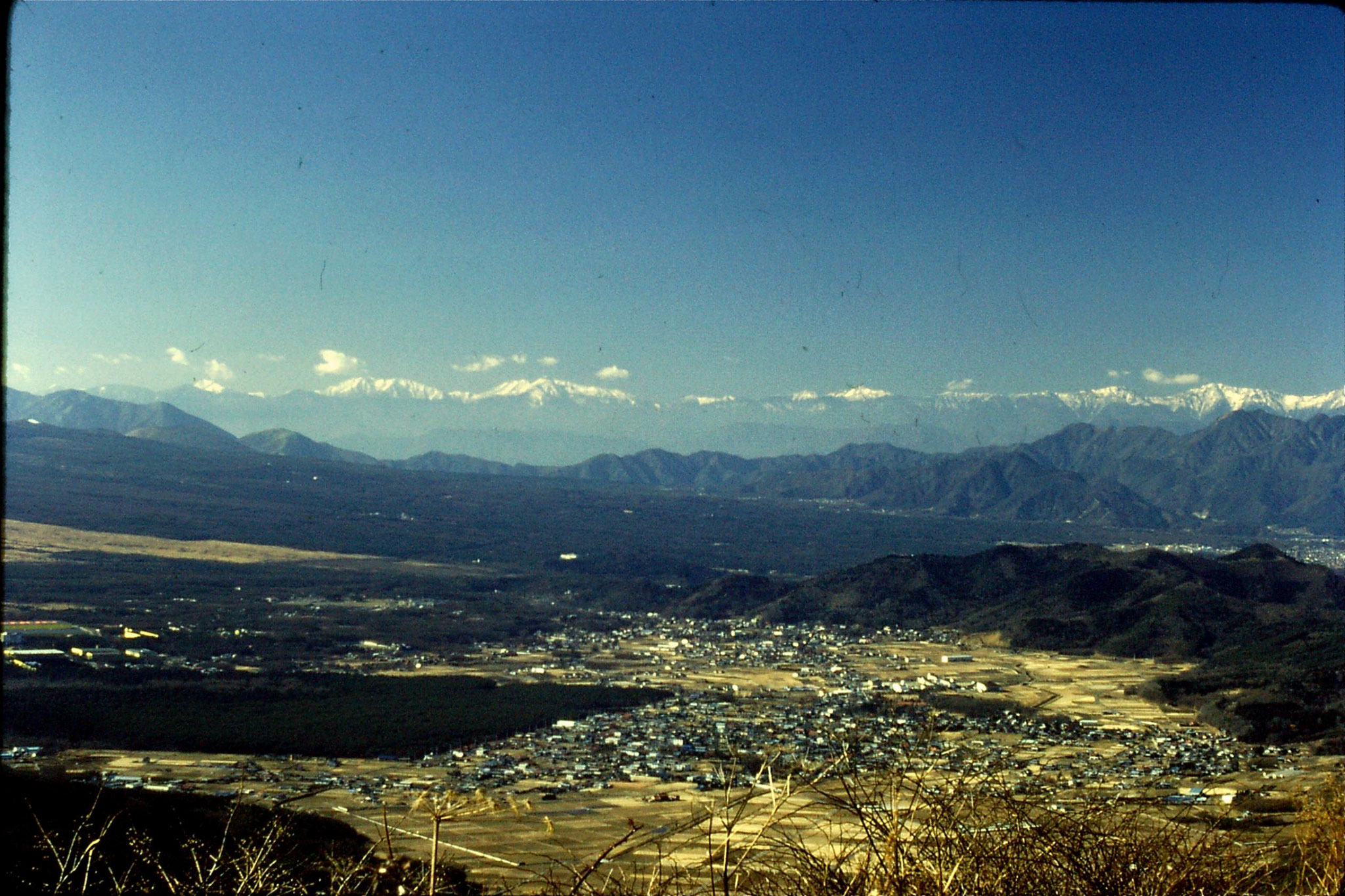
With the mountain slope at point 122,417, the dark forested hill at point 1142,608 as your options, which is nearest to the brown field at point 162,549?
the dark forested hill at point 1142,608

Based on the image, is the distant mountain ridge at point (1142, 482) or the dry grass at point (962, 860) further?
the distant mountain ridge at point (1142, 482)

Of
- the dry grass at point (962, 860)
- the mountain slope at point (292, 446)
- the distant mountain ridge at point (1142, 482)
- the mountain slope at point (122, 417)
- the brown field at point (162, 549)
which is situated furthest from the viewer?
the mountain slope at point (292, 446)

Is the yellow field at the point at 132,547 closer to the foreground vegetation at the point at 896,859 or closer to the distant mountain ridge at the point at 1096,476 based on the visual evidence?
the foreground vegetation at the point at 896,859

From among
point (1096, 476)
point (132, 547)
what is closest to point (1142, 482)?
point (1096, 476)

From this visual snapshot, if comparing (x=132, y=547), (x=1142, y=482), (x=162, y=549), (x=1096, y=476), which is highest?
(x=1096, y=476)

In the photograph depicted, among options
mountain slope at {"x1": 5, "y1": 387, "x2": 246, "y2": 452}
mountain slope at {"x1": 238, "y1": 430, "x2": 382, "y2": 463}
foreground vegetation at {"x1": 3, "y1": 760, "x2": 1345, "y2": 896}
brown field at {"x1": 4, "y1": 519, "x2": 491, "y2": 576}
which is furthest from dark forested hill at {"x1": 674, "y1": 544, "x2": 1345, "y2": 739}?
mountain slope at {"x1": 238, "y1": 430, "x2": 382, "y2": 463}

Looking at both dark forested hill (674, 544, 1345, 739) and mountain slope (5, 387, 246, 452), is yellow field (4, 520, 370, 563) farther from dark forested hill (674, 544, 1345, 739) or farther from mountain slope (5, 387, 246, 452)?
mountain slope (5, 387, 246, 452)

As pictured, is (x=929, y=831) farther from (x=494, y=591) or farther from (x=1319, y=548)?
(x=1319, y=548)

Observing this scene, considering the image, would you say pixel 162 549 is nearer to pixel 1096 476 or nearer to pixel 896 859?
pixel 896 859

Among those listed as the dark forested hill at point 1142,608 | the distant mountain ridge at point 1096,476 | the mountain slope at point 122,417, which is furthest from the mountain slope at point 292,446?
the dark forested hill at point 1142,608

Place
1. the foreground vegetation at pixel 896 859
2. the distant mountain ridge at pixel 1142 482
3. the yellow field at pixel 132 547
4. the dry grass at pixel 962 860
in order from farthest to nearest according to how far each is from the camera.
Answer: the distant mountain ridge at pixel 1142 482 → the yellow field at pixel 132 547 → the dry grass at pixel 962 860 → the foreground vegetation at pixel 896 859

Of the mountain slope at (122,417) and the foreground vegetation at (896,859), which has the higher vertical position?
the mountain slope at (122,417)
